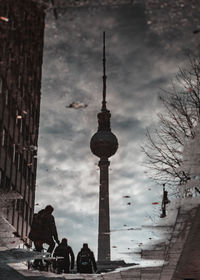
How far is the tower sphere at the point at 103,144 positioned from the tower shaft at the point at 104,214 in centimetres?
144

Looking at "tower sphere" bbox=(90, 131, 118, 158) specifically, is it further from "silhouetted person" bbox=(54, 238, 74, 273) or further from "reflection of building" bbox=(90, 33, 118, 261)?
"silhouetted person" bbox=(54, 238, 74, 273)

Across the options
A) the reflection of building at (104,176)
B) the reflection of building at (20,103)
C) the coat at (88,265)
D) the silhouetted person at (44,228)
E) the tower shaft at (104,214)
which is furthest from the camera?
the reflection of building at (104,176)

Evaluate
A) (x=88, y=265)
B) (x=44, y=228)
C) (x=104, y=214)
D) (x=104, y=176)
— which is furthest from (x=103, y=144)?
(x=44, y=228)

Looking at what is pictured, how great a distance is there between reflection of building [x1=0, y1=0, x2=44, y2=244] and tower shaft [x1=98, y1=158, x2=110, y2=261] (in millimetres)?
37949

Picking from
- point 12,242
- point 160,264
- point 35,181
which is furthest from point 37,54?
point 160,264

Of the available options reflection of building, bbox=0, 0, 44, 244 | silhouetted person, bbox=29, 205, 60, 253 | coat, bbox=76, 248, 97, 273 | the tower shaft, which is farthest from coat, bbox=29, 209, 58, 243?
the tower shaft

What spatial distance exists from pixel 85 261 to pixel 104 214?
68005 millimetres

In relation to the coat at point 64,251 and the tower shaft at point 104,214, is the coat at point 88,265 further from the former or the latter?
the tower shaft at point 104,214

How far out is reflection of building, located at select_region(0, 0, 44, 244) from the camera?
2873 cm

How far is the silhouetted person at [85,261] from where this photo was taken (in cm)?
1248

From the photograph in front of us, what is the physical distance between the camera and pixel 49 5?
20.8 ft

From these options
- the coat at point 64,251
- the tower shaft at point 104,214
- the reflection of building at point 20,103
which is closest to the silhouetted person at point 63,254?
the coat at point 64,251

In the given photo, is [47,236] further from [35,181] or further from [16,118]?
[35,181]

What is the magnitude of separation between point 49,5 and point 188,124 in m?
12.9
